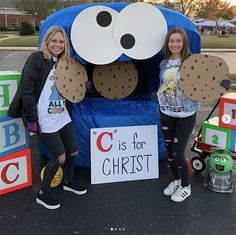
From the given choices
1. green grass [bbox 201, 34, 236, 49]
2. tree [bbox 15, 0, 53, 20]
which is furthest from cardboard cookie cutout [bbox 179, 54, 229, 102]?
tree [bbox 15, 0, 53, 20]

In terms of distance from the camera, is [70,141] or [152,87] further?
[152,87]

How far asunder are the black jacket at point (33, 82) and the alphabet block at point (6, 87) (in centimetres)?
46

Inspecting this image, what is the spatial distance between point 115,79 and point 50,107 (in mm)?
1642

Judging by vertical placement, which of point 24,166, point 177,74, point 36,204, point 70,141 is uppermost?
point 177,74

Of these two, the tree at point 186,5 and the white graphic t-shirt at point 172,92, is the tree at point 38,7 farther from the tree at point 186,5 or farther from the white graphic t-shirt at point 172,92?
the white graphic t-shirt at point 172,92

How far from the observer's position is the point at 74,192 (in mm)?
3520

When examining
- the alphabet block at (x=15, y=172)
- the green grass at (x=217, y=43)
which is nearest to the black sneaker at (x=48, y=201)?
the alphabet block at (x=15, y=172)

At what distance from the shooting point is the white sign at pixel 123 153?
146 inches

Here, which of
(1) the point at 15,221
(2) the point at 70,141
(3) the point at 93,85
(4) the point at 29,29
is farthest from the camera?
(4) the point at 29,29

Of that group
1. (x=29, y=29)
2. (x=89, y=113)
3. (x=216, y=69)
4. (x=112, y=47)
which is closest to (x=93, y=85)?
(x=89, y=113)

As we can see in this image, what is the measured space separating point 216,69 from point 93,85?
179cm

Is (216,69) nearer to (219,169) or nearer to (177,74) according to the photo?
(177,74)

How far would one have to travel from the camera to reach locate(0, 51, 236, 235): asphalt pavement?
2.91 meters

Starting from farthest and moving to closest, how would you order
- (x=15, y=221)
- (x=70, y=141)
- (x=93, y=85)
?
(x=93, y=85), (x=70, y=141), (x=15, y=221)
